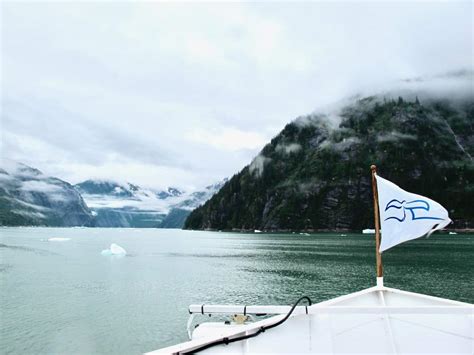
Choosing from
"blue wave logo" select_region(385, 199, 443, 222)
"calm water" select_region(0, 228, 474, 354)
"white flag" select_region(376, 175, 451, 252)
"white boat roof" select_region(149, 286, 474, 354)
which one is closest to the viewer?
"white boat roof" select_region(149, 286, 474, 354)

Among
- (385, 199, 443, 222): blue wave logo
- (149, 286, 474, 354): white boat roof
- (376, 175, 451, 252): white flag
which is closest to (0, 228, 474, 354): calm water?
(149, 286, 474, 354): white boat roof

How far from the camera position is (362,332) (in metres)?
14.0

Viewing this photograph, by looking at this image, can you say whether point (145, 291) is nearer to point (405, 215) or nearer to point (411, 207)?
point (405, 215)

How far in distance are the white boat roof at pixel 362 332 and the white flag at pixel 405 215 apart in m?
2.72

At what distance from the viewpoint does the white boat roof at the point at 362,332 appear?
41.1ft

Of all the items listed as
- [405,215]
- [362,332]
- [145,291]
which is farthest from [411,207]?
[145,291]

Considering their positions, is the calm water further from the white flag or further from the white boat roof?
the white flag

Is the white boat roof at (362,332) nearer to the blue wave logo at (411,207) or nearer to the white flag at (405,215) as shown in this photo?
the white flag at (405,215)

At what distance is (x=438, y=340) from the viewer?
43.4 ft

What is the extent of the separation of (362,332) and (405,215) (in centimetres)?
462

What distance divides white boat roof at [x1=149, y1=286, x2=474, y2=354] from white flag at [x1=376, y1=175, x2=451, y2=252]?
272 centimetres

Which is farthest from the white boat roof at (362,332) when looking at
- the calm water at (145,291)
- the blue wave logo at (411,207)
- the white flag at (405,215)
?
the calm water at (145,291)

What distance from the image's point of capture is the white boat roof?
1252 centimetres

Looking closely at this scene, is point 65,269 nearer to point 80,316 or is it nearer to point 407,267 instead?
point 80,316
